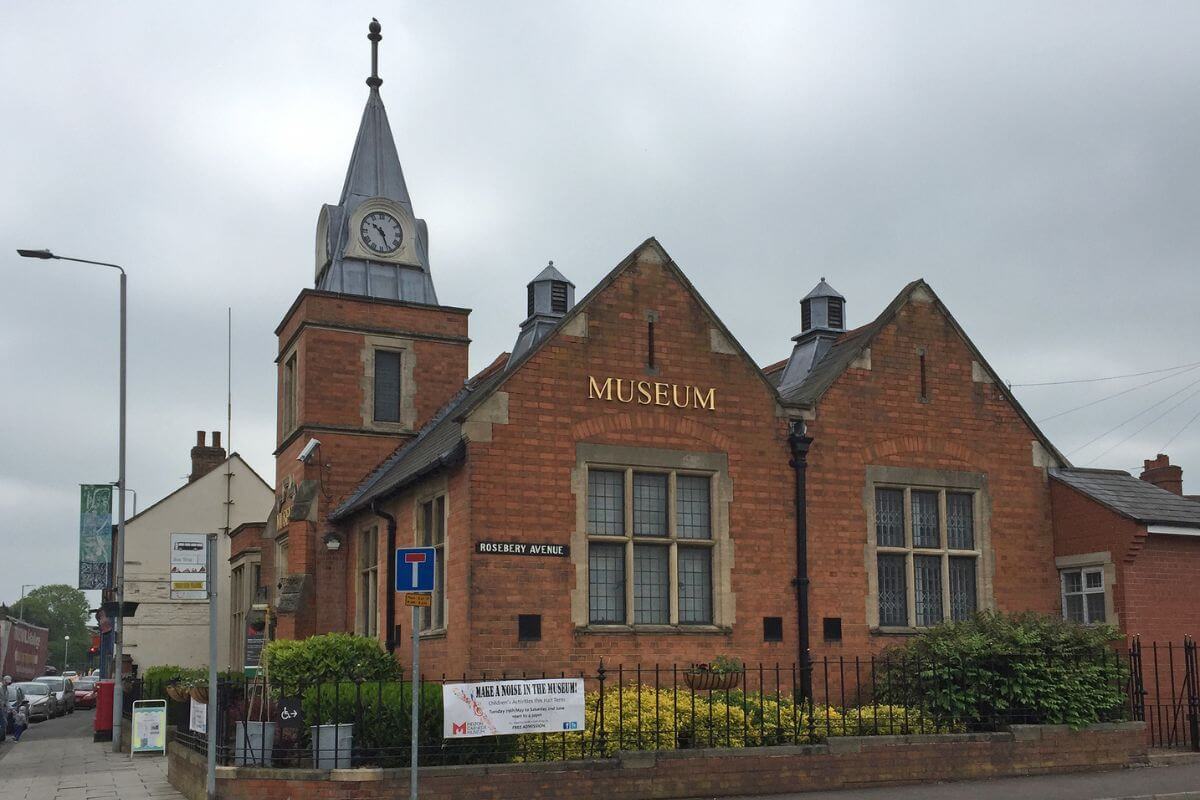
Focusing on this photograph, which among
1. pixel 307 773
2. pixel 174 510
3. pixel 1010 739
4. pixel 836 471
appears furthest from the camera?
pixel 174 510

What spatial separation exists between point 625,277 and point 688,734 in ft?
23.8

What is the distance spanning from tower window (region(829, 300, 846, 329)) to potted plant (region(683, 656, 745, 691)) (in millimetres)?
10059

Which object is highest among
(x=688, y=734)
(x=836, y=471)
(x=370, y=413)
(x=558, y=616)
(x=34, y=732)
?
(x=370, y=413)

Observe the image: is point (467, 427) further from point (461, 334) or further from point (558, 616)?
point (461, 334)

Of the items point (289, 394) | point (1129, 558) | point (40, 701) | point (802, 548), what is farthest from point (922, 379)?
point (40, 701)

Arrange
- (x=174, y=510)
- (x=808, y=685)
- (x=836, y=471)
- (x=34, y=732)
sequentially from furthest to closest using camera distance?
(x=174, y=510), (x=34, y=732), (x=836, y=471), (x=808, y=685)

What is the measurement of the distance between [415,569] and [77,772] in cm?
1148

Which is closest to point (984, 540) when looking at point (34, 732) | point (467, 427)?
point (467, 427)

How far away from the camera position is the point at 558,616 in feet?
58.5

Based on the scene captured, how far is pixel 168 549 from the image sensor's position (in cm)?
4953

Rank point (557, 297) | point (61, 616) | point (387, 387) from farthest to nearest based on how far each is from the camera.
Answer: point (61, 616)
point (557, 297)
point (387, 387)

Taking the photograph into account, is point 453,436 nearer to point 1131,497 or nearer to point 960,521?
point 960,521

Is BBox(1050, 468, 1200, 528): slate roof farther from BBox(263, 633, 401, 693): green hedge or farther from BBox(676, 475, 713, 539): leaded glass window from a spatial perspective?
BBox(263, 633, 401, 693): green hedge

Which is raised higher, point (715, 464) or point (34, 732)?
point (715, 464)
